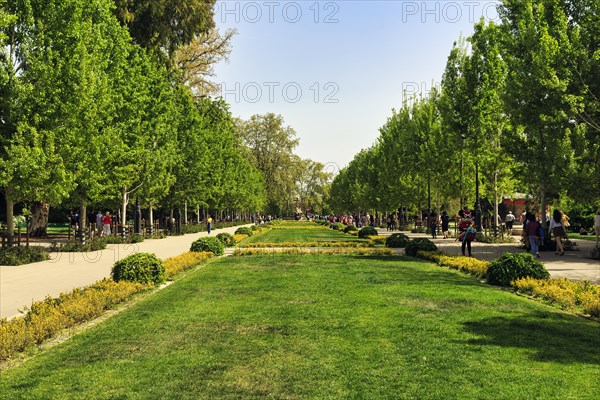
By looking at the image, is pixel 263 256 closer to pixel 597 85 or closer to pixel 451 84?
pixel 597 85

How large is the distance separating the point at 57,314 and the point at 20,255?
12893 millimetres

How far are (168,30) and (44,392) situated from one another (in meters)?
33.1

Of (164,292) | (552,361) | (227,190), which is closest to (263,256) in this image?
(164,292)

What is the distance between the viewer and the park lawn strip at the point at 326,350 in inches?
249

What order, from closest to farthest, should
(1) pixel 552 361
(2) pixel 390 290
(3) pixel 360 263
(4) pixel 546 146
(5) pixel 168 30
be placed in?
(1) pixel 552 361 → (2) pixel 390 290 → (3) pixel 360 263 → (4) pixel 546 146 → (5) pixel 168 30

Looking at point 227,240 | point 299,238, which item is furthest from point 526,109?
point 299,238

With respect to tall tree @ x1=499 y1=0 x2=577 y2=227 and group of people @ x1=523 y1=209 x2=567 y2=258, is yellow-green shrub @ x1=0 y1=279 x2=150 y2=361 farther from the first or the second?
tall tree @ x1=499 y1=0 x2=577 y2=227

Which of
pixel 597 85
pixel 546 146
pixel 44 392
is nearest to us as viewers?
pixel 44 392

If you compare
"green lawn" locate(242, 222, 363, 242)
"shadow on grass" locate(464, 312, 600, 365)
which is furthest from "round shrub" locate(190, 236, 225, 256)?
"shadow on grass" locate(464, 312, 600, 365)

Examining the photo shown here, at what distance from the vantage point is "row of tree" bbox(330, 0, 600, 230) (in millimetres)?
21953

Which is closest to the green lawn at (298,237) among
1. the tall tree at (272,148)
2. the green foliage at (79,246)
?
the green foliage at (79,246)

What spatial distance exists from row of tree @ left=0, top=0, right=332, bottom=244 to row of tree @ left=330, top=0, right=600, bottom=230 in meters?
18.6

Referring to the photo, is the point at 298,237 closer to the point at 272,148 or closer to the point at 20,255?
the point at 20,255

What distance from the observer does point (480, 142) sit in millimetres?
33781
